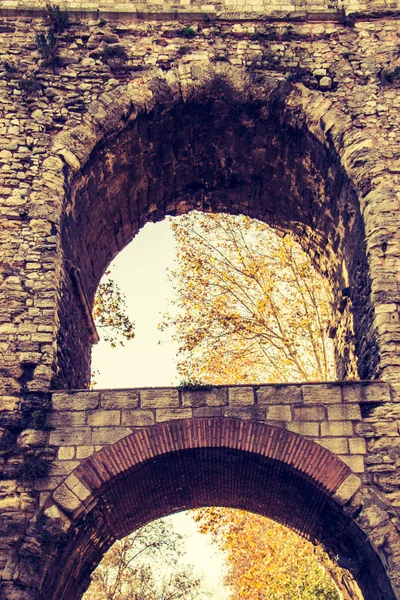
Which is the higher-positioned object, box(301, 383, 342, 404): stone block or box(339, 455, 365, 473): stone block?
box(301, 383, 342, 404): stone block

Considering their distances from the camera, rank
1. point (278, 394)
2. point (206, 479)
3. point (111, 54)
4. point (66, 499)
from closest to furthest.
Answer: point (66, 499), point (278, 394), point (206, 479), point (111, 54)

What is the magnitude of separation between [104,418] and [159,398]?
0.63m

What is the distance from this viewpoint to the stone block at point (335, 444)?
6.82 metres

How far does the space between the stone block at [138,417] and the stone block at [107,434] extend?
0.09 metres

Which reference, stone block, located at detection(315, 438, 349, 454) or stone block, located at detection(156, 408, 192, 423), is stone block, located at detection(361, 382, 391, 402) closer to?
stone block, located at detection(315, 438, 349, 454)

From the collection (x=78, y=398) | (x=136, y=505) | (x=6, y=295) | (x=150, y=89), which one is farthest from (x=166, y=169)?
(x=136, y=505)

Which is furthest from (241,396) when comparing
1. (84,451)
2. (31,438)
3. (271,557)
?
(271,557)

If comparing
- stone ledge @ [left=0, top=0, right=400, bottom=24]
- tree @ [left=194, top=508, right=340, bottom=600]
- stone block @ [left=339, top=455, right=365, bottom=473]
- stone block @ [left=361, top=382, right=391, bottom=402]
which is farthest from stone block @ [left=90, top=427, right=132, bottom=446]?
tree @ [left=194, top=508, right=340, bottom=600]

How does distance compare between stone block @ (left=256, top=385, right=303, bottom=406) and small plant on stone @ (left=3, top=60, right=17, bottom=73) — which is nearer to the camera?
stone block @ (left=256, top=385, right=303, bottom=406)

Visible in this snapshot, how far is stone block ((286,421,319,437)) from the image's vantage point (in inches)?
271

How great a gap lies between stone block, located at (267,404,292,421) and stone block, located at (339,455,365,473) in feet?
2.28

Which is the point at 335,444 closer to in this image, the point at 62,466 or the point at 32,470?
the point at 62,466

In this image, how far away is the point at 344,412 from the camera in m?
6.98

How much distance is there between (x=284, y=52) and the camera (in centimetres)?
924
